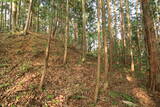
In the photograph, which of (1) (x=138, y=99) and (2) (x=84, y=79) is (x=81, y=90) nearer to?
(2) (x=84, y=79)

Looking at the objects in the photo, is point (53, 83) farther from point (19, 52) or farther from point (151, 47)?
point (151, 47)

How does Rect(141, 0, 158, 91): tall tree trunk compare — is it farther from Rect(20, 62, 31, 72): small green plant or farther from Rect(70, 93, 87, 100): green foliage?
Rect(20, 62, 31, 72): small green plant

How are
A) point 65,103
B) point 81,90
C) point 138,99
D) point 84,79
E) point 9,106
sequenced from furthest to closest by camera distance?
1. point 84,79
2. point 138,99
3. point 81,90
4. point 65,103
5. point 9,106

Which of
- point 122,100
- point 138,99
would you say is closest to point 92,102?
point 122,100

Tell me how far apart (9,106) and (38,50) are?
227 inches

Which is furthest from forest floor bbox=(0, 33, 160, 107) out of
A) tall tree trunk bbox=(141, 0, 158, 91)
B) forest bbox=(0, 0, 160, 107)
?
tall tree trunk bbox=(141, 0, 158, 91)

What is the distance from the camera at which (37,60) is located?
9.59 m

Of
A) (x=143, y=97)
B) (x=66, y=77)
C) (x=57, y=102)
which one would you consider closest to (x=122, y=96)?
(x=143, y=97)

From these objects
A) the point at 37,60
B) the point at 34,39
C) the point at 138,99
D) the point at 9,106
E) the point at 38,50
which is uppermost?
the point at 34,39

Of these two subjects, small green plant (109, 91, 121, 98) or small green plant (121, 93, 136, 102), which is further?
small green plant (121, 93, 136, 102)

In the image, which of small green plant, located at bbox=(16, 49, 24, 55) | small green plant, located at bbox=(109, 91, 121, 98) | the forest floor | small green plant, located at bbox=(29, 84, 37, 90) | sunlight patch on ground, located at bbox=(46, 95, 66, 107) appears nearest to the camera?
sunlight patch on ground, located at bbox=(46, 95, 66, 107)

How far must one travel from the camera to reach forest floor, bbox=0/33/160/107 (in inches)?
248

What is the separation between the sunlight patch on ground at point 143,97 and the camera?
804 cm

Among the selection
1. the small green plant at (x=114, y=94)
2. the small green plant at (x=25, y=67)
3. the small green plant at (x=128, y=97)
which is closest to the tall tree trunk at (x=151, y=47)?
the small green plant at (x=128, y=97)
